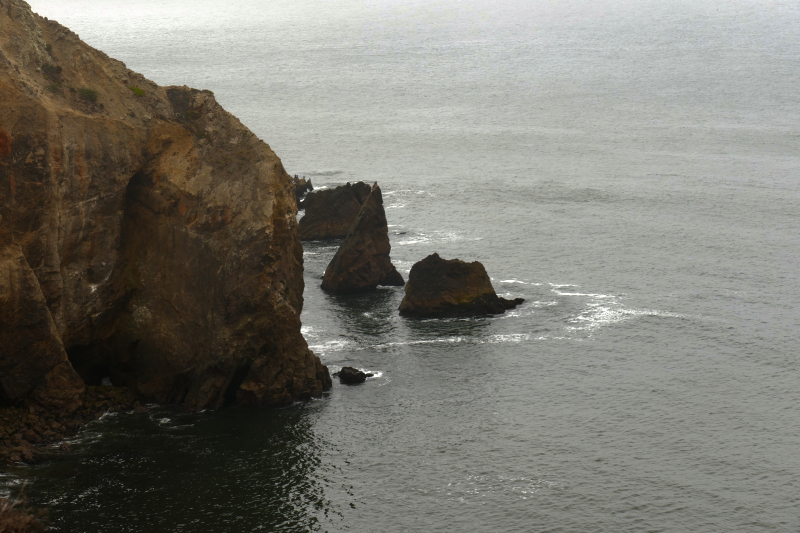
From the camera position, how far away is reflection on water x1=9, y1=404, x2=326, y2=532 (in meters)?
44.9

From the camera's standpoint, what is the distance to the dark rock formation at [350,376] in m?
63.3

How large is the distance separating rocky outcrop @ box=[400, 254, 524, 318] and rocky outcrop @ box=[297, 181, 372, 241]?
93.4 ft

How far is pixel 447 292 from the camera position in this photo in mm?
79375

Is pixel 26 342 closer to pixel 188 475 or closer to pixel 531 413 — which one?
pixel 188 475

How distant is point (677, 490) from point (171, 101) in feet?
131

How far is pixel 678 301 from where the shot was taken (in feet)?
277

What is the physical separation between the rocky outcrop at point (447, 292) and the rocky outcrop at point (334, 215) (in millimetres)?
28482

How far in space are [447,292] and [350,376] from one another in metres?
18.5

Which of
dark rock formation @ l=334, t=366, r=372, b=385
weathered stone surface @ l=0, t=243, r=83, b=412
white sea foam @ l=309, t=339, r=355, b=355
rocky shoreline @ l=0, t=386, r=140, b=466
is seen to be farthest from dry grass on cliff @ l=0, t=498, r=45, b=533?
white sea foam @ l=309, t=339, r=355, b=355

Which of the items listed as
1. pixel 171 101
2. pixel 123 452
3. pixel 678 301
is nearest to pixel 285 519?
pixel 123 452

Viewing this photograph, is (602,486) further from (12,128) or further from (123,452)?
(12,128)

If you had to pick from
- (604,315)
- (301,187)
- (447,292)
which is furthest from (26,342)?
(301,187)

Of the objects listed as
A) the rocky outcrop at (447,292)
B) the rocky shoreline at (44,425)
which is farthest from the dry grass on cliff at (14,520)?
the rocky outcrop at (447,292)

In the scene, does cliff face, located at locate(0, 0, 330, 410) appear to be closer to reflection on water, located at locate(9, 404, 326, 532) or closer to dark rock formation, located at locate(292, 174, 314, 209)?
reflection on water, located at locate(9, 404, 326, 532)
